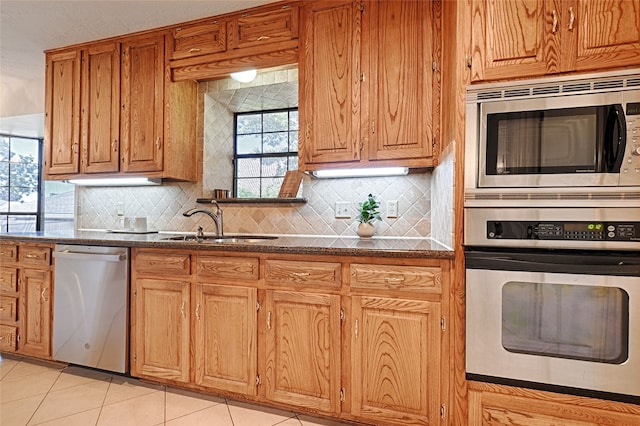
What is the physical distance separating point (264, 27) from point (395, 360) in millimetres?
2160

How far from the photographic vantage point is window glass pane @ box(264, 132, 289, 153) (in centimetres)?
300

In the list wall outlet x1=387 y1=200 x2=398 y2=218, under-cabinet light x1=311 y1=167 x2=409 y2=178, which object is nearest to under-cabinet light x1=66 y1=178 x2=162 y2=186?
under-cabinet light x1=311 y1=167 x2=409 y2=178

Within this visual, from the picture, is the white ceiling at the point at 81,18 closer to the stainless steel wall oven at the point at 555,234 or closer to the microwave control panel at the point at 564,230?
the stainless steel wall oven at the point at 555,234

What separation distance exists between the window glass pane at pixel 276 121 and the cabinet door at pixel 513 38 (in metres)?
1.68

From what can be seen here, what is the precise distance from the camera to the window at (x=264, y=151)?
299cm

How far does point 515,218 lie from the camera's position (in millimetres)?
1567

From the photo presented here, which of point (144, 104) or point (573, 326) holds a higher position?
point (144, 104)

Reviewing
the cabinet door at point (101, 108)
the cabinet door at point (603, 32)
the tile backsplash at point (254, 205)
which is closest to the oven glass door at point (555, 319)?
the tile backsplash at point (254, 205)

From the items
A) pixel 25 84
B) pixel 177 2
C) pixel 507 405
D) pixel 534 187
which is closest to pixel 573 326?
pixel 507 405

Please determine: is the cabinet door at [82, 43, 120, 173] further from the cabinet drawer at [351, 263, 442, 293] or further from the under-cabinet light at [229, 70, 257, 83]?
the cabinet drawer at [351, 263, 442, 293]

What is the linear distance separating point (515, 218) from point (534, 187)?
0.48 ft

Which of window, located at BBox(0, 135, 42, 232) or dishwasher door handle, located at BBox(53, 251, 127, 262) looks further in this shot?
window, located at BBox(0, 135, 42, 232)

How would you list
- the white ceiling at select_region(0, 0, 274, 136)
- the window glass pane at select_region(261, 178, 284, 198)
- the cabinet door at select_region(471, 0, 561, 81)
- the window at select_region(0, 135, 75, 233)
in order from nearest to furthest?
the cabinet door at select_region(471, 0, 561, 81) < the white ceiling at select_region(0, 0, 274, 136) < the window glass pane at select_region(261, 178, 284, 198) < the window at select_region(0, 135, 75, 233)

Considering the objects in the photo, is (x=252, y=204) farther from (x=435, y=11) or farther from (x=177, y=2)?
(x=435, y=11)
